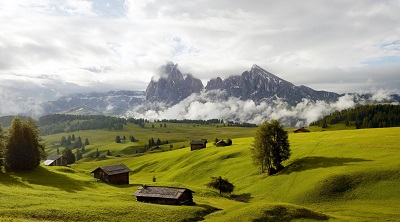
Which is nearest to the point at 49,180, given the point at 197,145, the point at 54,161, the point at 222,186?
the point at 222,186

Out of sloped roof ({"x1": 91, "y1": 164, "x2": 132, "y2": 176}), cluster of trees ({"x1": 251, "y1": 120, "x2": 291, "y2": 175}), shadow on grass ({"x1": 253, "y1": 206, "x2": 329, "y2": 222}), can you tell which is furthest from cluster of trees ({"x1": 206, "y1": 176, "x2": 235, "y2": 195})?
sloped roof ({"x1": 91, "y1": 164, "x2": 132, "y2": 176})

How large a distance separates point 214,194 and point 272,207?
95.0 ft

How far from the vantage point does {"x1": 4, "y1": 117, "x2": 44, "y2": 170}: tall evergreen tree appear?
3455 inches

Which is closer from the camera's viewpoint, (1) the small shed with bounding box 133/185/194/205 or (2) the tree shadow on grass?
(1) the small shed with bounding box 133/185/194/205

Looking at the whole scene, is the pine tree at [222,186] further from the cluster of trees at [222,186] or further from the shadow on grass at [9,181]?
the shadow on grass at [9,181]

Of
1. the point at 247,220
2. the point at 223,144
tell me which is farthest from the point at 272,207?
the point at 223,144

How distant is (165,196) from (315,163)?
43146mm

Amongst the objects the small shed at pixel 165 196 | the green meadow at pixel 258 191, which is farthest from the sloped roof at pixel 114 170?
the small shed at pixel 165 196

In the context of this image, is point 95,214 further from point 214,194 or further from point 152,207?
point 214,194

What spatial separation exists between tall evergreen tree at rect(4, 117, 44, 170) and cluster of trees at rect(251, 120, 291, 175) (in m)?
65.8

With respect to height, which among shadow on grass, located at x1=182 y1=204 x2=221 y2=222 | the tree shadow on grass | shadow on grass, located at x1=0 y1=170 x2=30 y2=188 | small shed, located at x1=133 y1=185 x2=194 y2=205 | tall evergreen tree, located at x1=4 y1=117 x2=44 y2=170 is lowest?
shadow on grass, located at x1=182 y1=204 x2=221 y2=222

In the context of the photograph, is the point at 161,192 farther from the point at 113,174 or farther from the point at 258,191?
the point at 113,174

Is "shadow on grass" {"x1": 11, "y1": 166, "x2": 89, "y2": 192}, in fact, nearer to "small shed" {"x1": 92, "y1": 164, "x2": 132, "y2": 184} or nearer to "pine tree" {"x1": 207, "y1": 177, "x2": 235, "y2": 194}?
"small shed" {"x1": 92, "y1": 164, "x2": 132, "y2": 184}

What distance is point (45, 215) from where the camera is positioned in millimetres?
45156
